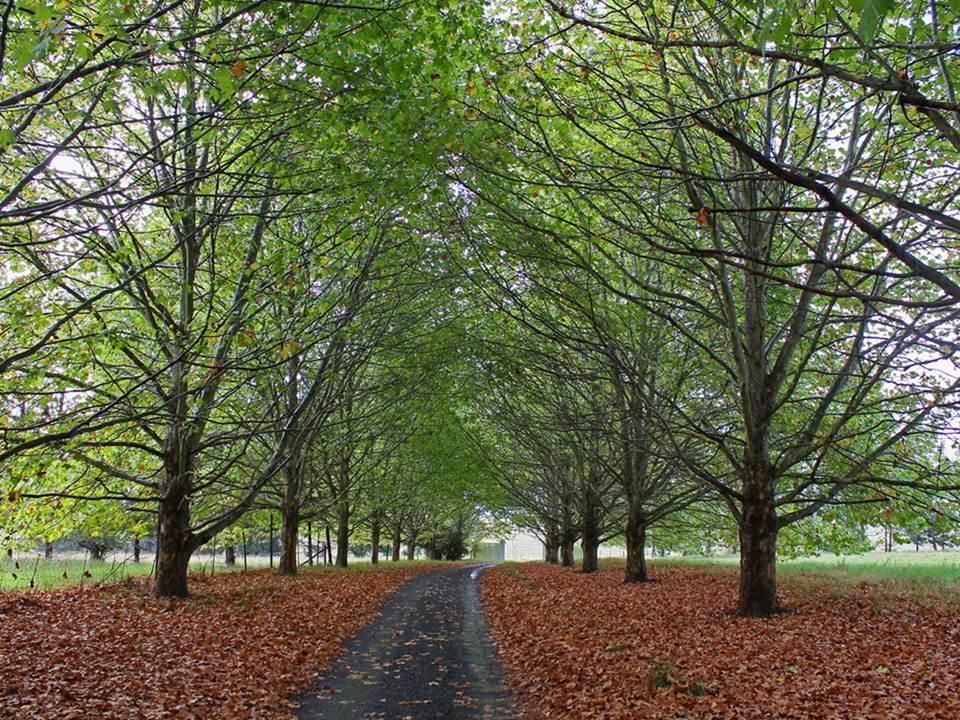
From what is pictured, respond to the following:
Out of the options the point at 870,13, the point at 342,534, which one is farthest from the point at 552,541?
the point at 870,13

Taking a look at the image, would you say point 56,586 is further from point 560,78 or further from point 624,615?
point 560,78

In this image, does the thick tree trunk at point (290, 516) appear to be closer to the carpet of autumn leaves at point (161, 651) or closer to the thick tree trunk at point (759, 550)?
the carpet of autumn leaves at point (161, 651)

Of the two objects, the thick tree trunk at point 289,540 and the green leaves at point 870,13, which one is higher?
the green leaves at point 870,13

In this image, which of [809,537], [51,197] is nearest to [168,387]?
[51,197]

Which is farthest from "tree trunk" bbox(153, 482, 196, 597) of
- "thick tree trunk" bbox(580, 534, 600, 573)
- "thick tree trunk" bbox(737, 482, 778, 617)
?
"thick tree trunk" bbox(580, 534, 600, 573)

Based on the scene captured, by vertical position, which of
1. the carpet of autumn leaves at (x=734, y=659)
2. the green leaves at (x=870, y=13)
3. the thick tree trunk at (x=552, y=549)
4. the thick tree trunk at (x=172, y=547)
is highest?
the green leaves at (x=870, y=13)

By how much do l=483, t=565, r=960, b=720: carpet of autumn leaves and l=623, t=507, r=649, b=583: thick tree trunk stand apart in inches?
165

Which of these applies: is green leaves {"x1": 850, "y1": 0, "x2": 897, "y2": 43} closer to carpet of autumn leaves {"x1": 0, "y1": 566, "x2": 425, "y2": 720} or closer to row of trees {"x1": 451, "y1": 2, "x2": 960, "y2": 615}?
row of trees {"x1": 451, "y1": 2, "x2": 960, "y2": 615}

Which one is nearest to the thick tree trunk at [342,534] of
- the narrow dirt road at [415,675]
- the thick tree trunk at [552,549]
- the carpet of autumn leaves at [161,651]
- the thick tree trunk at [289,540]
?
the thick tree trunk at [289,540]

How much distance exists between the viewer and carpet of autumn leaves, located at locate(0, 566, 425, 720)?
7039 mm

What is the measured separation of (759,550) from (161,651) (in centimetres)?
945

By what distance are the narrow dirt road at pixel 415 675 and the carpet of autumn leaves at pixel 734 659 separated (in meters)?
0.44

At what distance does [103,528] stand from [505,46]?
16.4 metres

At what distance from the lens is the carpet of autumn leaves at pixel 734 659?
6.66 m
